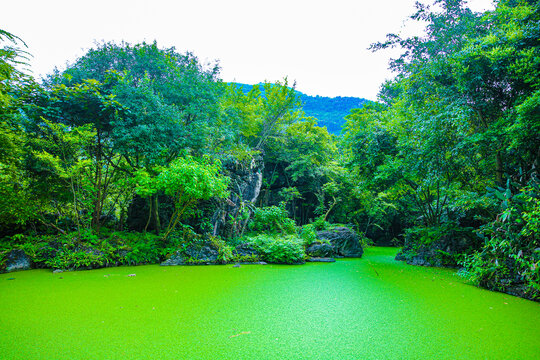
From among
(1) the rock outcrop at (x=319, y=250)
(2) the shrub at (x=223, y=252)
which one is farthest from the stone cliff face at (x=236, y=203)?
(1) the rock outcrop at (x=319, y=250)

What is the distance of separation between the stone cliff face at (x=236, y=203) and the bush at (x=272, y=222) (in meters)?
0.45

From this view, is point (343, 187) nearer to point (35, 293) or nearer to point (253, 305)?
point (253, 305)

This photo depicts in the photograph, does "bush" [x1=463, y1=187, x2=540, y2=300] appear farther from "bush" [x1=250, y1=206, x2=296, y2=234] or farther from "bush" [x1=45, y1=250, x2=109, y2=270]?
"bush" [x1=45, y1=250, x2=109, y2=270]

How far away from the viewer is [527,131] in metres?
3.32

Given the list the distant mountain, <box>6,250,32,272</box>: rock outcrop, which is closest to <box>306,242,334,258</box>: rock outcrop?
<box>6,250,32,272</box>: rock outcrop

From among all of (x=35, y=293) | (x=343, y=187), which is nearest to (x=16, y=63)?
(x=35, y=293)

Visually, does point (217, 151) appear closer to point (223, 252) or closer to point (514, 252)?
point (223, 252)

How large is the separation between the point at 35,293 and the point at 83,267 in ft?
5.68

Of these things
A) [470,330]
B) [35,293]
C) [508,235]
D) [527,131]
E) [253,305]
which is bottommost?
[35,293]

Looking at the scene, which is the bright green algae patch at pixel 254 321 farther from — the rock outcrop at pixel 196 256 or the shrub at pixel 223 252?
the shrub at pixel 223 252

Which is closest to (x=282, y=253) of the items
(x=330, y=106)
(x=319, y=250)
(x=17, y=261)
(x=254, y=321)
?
(x=319, y=250)

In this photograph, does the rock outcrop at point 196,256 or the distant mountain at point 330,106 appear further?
the distant mountain at point 330,106

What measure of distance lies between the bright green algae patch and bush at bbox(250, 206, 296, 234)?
4.63m

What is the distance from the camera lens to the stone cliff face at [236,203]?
7031 mm
